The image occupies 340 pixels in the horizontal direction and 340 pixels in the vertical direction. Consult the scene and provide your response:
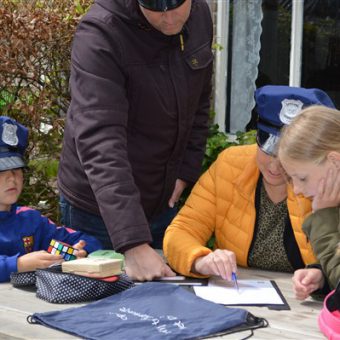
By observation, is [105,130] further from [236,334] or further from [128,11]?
[236,334]

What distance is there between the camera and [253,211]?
268 centimetres

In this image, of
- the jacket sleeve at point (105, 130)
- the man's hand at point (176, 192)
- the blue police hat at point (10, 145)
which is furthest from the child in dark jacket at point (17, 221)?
the man's hand at point (176, 192)

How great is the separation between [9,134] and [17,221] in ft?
1.12

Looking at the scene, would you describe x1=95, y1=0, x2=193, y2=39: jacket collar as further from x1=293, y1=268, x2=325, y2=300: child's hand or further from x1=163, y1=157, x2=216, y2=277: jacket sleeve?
x1=293, y1=268, x2=325, y2=300: child's hand

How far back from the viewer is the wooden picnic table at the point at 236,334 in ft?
6.28

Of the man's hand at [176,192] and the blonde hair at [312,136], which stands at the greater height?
the blonde hair at [312,136]

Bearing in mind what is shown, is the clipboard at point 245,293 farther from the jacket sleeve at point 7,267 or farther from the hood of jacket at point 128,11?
the hood of jacket at point 128,11

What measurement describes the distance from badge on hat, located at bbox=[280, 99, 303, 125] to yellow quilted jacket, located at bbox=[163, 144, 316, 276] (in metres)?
0.28

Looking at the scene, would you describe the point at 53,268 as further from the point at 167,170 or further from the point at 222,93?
the point at 222,93

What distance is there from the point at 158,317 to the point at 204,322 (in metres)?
0.12

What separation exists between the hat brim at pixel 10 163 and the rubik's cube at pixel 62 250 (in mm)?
357

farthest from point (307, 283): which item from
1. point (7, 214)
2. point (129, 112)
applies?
point (7, 214)

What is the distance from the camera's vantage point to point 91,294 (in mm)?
2191

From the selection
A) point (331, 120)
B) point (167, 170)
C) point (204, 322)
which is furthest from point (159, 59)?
point (204, 322)
